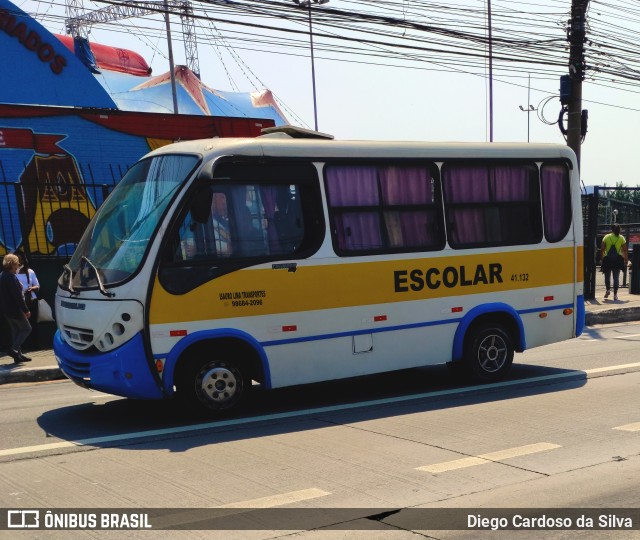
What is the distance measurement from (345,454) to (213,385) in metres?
1.93

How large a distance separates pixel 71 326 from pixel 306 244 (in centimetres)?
253

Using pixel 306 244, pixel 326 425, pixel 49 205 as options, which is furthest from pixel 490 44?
pixel 326 425

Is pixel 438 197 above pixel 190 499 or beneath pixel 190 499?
above

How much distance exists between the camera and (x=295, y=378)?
9.55 meters

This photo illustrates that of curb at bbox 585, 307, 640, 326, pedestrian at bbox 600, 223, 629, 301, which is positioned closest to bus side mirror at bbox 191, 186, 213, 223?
curb at bbox 585, 307, 640, 326

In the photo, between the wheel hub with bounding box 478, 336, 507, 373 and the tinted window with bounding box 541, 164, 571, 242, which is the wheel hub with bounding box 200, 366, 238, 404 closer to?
the wheel hub with bounding box 478, 336, 507, 373

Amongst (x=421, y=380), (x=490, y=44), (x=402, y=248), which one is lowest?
(x=421, y=380)

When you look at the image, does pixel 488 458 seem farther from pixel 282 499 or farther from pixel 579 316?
pixel 579 316

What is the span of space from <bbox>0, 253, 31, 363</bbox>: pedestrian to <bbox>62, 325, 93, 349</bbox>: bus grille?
4570 millimetres

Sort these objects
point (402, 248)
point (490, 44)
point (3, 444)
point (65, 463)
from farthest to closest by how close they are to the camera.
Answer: point (490, 44) → point (402, 248) → point (3, 444) → point (65, 463)

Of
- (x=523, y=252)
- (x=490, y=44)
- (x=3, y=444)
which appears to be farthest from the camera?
(x=490, y=44)

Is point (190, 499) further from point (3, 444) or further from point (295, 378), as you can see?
point (295, 378)

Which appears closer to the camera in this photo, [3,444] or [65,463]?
[65,463]

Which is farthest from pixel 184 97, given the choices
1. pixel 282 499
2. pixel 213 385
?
pixel 282 499
